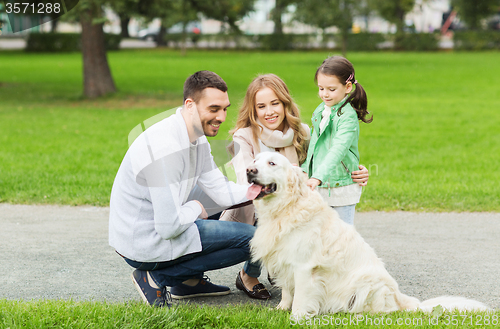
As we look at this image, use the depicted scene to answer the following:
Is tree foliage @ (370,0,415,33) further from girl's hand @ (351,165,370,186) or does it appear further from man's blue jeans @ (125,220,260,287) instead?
man's blue jeans @ (125,220,260,287)

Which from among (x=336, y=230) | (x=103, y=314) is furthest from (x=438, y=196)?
(x=103, y=314)

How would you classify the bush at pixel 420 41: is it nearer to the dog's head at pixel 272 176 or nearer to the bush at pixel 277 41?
the bush at pixel 277 41

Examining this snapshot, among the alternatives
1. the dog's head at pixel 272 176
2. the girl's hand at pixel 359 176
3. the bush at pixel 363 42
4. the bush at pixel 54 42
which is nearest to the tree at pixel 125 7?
the girl's hand at pixel 359 176

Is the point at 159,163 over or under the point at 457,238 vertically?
over

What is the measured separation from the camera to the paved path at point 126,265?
165 inches

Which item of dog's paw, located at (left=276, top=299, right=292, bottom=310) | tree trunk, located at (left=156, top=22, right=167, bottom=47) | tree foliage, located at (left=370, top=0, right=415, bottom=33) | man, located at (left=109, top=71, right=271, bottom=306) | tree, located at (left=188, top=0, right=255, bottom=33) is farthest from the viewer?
tree trunk, located at (left=156, top=22, right=167, bottom=47)

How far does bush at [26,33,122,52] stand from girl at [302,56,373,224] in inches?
1718

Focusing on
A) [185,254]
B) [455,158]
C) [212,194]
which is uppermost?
[212,194]

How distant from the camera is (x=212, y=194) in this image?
406 centimetres

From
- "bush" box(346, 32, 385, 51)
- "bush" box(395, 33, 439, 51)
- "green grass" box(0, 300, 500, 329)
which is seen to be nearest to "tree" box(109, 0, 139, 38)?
"green grass" box(0, 300, 500, 329)

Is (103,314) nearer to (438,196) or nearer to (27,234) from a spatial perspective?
(27,234)

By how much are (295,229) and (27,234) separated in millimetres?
→ 3406

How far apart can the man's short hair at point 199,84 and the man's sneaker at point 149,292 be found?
1391 mm

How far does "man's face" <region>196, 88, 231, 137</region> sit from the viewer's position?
363 cm
